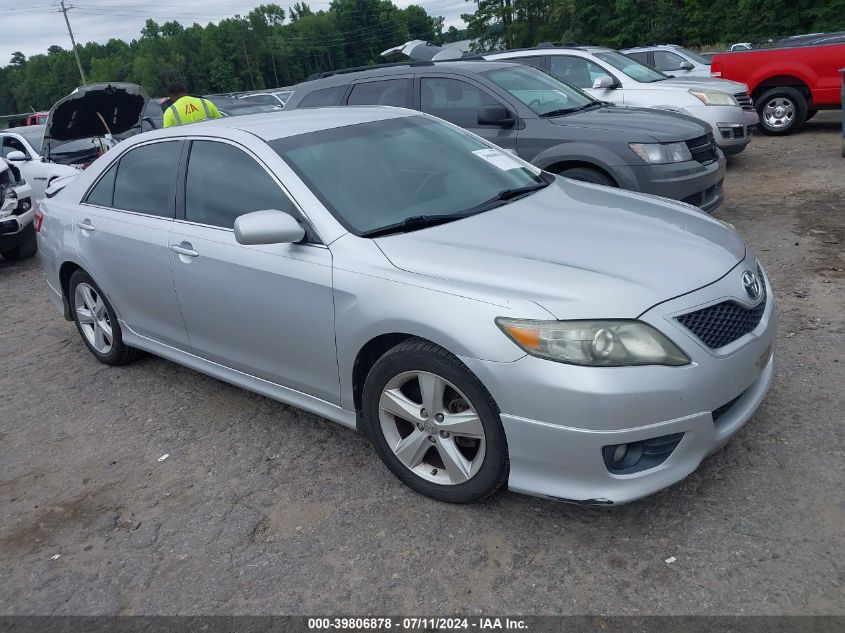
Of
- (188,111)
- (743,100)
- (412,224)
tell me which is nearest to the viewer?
(412,224)

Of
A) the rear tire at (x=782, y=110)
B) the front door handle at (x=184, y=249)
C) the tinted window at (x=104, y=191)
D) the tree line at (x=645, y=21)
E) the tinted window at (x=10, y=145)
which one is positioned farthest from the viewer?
the tree line at (x=645, y=21)

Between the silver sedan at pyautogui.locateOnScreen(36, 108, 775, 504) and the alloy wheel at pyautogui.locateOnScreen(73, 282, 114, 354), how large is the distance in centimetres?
42

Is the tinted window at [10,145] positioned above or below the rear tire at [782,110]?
above

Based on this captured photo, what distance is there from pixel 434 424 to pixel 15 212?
7801 mm

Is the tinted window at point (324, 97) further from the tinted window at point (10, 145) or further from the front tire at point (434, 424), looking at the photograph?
the tinted window at point (10, 145)

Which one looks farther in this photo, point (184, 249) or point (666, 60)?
point (666, 60)

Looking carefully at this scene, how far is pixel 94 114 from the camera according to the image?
34.9 feet

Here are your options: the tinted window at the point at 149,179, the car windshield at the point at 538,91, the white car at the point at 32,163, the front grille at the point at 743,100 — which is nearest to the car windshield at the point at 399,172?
the tinted window at the point at 149,179

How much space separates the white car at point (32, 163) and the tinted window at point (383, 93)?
4403mm

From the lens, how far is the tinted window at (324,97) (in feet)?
25.1

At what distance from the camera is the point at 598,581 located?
264 cm

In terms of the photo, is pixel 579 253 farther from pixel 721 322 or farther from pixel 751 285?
pixel 751 285

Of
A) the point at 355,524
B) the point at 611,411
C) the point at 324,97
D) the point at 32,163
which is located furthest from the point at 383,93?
the point at 32,163

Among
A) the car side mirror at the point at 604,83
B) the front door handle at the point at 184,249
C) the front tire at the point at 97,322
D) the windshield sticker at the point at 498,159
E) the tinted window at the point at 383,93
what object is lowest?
the front tire at the point at 97,322
